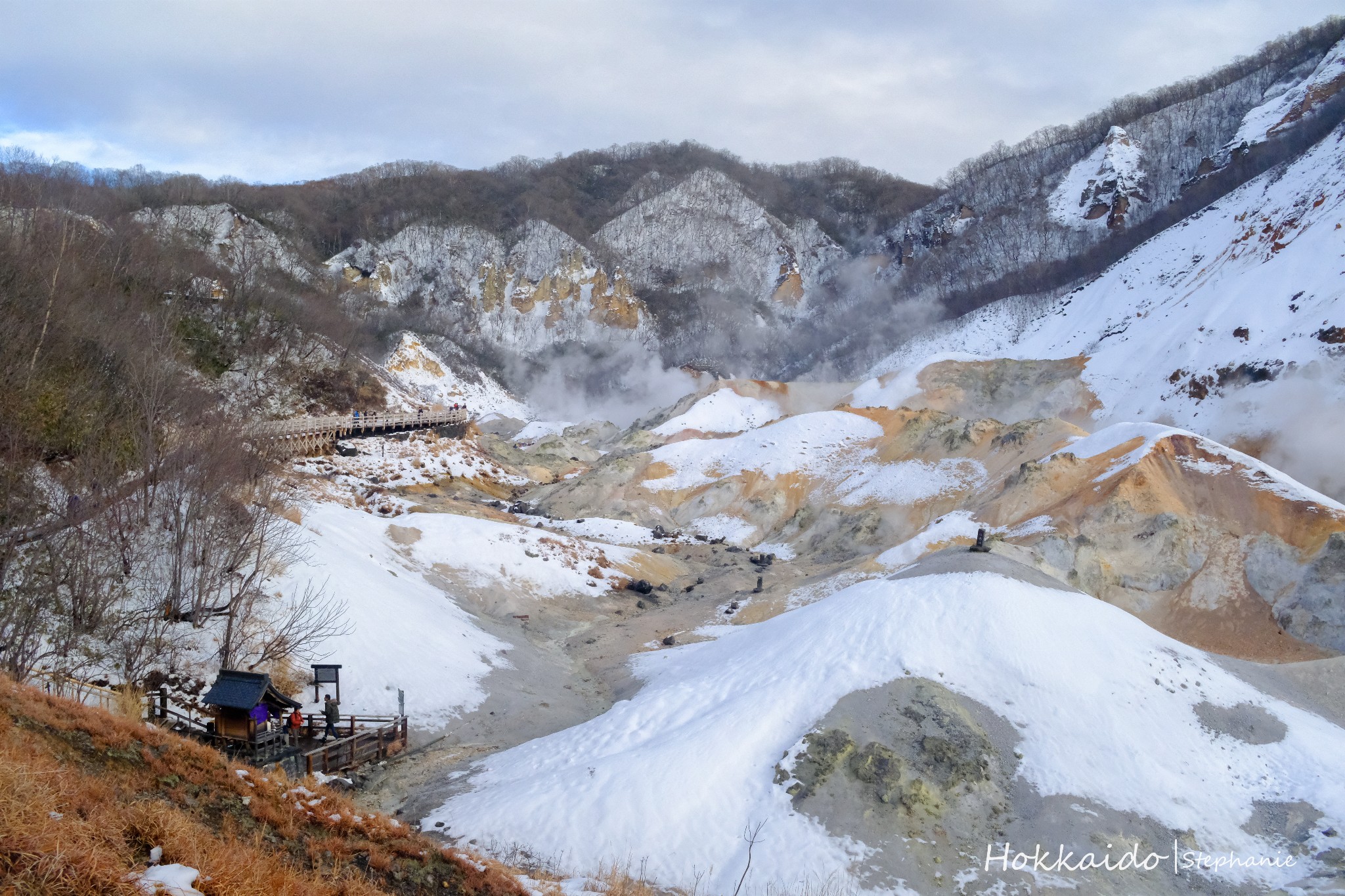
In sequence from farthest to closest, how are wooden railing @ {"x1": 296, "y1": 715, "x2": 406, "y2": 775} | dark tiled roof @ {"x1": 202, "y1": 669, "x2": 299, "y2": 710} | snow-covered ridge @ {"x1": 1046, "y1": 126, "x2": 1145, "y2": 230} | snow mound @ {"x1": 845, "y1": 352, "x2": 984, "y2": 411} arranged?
snow-covered ridge @ {"x1": 1046, "y1": 126, "x2": 1145, "y2": 230} → snow mound @ {"x1": 845, "y1": 352, "x2": 984, "y2": 411} → wooden railing @ {"x1": 296, "y1": 715, "x2": 406, "y2": 775} → dark tiled roof @ {"x1": 202, "y1": 669, "x2": 299, "y2": 710}

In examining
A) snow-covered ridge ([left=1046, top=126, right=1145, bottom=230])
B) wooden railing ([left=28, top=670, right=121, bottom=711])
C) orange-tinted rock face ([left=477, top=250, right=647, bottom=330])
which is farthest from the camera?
orange-tinted rock face ([left=477, top=250, right=647, bottom=330])

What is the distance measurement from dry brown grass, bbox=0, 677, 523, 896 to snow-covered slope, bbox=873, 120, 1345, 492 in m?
47.1

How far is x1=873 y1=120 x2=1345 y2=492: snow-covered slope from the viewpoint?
44938 millimetres

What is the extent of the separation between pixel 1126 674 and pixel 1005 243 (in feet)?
318

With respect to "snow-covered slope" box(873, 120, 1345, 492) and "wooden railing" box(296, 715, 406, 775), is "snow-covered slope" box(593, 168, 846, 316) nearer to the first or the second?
"snow-covered slope" box(873, 120, 1345, 492)

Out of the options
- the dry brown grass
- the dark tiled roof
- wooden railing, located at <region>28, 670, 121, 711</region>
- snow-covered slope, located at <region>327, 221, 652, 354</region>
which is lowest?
wooden railing, located at <region>28, 670, 121, 711</region>

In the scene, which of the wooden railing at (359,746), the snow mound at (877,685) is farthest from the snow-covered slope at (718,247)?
the snow mound at (877,685)

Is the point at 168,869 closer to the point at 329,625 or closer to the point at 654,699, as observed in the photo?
the point at 654,699

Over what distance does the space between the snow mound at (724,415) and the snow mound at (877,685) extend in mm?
48292

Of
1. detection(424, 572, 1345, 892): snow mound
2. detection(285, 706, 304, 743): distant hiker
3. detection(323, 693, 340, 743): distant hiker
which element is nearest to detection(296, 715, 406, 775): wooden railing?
detection(323, 693, 340, 743): distant hiker

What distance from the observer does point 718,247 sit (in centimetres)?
13312

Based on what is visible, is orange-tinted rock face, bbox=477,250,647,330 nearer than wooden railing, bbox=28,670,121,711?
No

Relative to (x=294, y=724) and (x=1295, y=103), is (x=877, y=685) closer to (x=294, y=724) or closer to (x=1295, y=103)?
(x=294, y=724)

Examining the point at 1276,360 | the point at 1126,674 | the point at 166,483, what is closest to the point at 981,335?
the point at 1276,360
